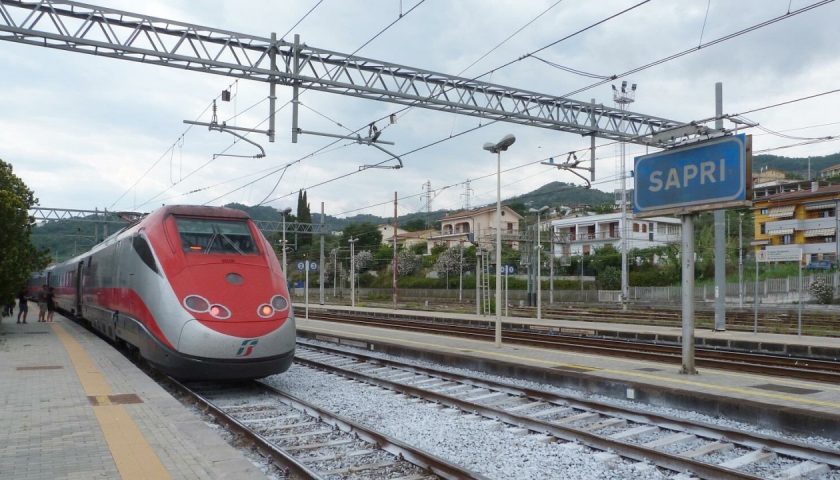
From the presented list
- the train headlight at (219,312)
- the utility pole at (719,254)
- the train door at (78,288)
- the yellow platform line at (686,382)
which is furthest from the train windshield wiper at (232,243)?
the utility pole at (719,254)

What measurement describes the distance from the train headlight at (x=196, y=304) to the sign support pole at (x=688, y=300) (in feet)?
27.7

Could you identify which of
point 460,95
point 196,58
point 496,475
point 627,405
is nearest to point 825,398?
point 627,405

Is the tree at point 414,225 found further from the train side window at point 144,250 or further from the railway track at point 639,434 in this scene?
the railway track at point 639,434

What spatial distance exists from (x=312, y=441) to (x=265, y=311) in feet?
9.45

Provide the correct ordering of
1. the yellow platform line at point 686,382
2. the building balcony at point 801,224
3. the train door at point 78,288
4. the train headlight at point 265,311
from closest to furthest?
the yellow platform line at point 686,382
the train headlight at point 265,311
the train door at point 78,288
the building balcony at point 801,224

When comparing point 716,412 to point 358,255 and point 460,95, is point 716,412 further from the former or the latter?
point 358,255

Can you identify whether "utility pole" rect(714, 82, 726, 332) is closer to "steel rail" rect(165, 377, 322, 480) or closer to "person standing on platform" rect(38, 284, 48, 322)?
"steel rail" rect(165, 377, 322, 480)

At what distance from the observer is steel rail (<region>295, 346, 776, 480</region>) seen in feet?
20.3

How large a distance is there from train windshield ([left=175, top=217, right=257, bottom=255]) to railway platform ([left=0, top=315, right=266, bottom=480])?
7.71ft

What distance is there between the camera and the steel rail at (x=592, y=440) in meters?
6.20

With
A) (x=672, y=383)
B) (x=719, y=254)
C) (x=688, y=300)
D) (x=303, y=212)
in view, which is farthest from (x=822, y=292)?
(x=303, y=212)

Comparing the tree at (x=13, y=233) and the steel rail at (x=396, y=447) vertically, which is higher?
the tree at (x=13, y=233)

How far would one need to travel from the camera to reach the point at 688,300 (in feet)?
40.6

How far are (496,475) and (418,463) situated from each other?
2.55 feet
